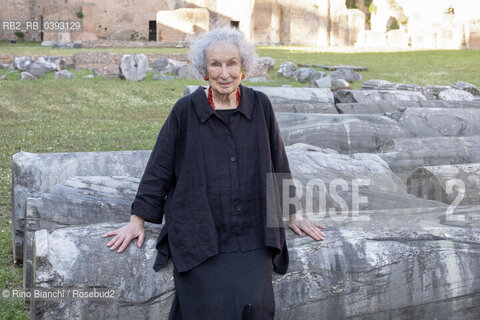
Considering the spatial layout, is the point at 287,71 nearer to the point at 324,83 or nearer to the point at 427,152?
the point at 324,83

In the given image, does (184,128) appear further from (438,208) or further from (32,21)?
(32,21)

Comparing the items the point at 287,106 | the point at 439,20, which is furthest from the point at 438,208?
the point at 439,20

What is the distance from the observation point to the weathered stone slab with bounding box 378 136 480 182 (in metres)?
4.73

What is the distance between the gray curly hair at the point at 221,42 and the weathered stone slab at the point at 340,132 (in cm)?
269

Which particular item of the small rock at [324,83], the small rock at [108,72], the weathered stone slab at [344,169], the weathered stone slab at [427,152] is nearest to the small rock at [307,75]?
the small rock at [324,83]

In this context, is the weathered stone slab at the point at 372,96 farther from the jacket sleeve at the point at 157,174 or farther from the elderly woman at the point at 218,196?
the jacket sleeve at the point at 157,174

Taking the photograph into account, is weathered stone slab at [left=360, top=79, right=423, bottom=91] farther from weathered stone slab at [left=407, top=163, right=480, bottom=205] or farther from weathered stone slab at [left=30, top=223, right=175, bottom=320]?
weathered stone slab at [left=30, top=223, right=175, bottom=320]

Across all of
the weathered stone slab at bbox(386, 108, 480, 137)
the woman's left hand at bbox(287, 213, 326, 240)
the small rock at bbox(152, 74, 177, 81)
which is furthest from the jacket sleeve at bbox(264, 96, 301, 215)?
the small rock at bbox(152, 74, 177, 81)

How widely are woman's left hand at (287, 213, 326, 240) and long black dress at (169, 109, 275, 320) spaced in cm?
32

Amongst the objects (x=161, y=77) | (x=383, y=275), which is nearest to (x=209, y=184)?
(x=383, y=275)

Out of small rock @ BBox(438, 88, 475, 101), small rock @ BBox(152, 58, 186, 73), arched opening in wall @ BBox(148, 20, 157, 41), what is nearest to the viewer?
small rock @ BBox(438, 88, 475, 101)

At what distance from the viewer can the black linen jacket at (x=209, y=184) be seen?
2.53 m

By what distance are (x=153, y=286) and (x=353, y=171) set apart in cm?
185

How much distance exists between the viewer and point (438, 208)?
336cm
